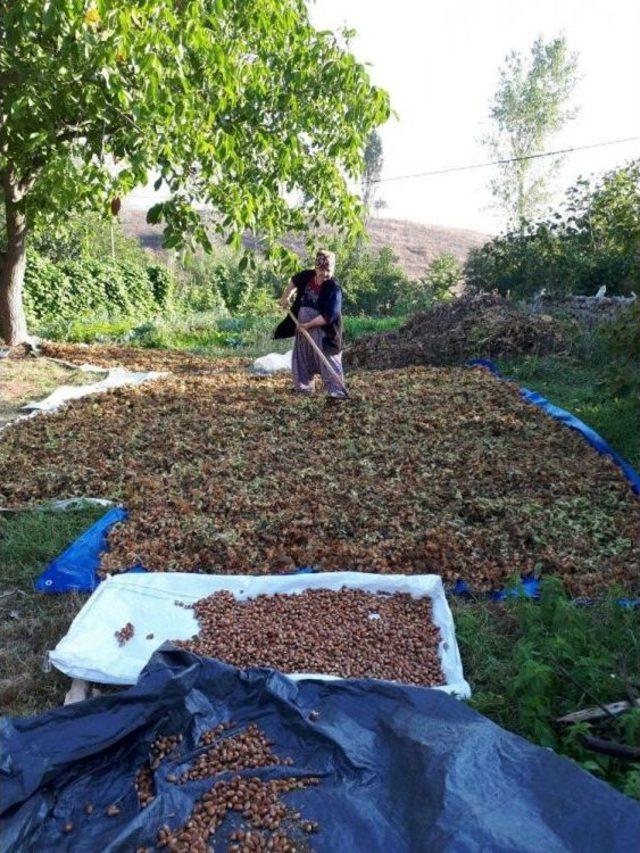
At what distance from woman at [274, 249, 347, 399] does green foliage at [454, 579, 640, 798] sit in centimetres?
349

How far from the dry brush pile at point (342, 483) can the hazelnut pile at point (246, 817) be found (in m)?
1.47

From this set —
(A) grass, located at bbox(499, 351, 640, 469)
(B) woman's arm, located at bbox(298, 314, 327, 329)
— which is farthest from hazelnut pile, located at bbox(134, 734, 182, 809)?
(B) woman's arm, located at bbox(298, 314, 327, 329)

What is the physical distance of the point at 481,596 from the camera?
2.94 metres

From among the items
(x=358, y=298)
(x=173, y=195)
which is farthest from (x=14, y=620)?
(x=358, y=298)

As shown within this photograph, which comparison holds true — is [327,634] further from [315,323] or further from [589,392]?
[589,392]

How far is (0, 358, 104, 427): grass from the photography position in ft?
21.9

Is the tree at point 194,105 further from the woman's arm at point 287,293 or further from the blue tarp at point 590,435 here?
the blue tarp at point 590,435

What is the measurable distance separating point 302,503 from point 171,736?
2042 mm

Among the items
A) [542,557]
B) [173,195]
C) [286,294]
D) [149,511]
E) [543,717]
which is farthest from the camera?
[286,294]

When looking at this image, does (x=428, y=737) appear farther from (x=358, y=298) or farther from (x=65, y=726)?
(x=358, y=298)

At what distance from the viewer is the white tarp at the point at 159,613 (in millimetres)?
2318

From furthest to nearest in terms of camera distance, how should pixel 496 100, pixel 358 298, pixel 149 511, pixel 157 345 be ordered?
pixel 496 100 < pixel 358 298 < pixel 157 345 < pixel 149 511

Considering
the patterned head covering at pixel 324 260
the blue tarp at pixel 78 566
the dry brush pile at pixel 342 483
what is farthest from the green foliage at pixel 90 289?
the blue tarp at pixel 78 566

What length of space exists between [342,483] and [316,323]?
7.88 feet
